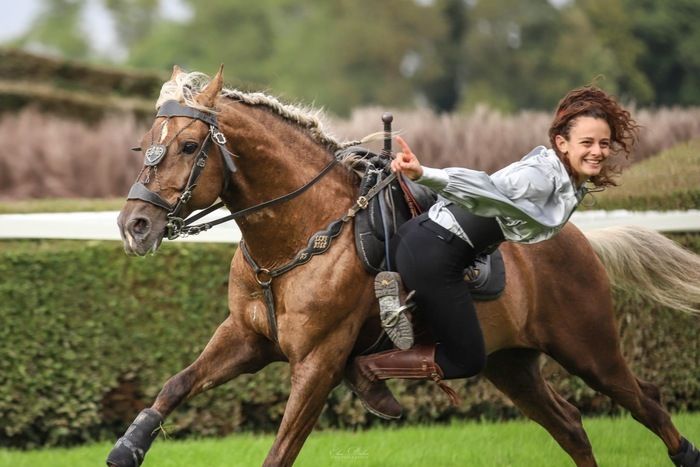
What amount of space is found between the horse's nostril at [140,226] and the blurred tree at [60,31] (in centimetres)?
7420

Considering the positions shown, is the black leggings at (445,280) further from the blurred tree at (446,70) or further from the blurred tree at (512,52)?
the blurred tree at (446,70)

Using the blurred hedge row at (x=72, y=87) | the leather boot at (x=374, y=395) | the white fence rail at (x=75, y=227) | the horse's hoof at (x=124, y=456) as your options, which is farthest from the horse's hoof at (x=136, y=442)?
the blurred hedge row at (x=72, y=87)

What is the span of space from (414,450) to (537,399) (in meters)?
1.21

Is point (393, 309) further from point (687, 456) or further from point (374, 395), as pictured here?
point (687, 456)

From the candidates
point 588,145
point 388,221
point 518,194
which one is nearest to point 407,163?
point 518,194

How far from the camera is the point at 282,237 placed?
17.7 ft

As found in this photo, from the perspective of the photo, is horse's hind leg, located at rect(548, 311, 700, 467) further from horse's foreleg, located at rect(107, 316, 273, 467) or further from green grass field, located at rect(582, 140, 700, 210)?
green grass field, located at rect(582, 140, 700, 210)

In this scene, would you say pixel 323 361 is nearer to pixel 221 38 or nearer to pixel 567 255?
pixel 567 255

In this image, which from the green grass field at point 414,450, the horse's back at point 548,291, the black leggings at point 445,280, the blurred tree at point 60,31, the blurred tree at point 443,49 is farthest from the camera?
the blurred tree at point 60,31

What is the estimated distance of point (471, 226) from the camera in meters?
5.34

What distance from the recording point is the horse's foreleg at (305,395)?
518cm

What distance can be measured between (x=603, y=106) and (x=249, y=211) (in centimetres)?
169

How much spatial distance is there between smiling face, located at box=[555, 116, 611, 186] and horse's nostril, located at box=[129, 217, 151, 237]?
1929mm

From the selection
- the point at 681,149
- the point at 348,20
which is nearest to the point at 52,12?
the point at 348,20
